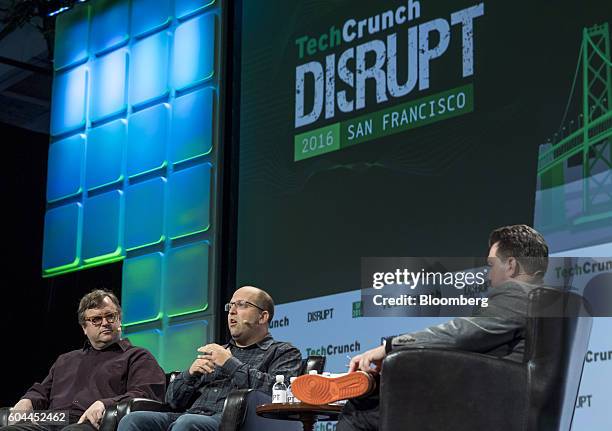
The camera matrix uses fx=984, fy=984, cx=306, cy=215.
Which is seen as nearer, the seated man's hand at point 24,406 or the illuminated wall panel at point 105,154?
the seated man's hand at point 24,406

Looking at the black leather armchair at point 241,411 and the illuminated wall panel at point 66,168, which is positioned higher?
the illuminated wall panel at point 66,168

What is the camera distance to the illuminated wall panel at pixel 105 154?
672 centimetres

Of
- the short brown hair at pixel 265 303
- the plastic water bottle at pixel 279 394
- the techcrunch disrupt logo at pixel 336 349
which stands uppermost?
the short brown hair at pixel 265 303

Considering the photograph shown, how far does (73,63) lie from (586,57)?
13.7ft

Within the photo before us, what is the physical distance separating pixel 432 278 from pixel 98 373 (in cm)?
166

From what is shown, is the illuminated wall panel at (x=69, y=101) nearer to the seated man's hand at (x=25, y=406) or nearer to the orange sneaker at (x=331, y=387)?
the seated man's hand at (x=25, y=406)

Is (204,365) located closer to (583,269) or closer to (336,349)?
(336,349)

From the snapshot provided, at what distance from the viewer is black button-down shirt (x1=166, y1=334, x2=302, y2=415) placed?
3.98 metres

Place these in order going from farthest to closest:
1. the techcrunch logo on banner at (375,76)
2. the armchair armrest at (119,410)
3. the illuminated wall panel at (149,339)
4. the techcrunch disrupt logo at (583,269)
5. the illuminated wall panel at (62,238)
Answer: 1. the illuminated wall panel at (62,238)
2. the illuminated wall panel at (149,339)
3. the techcrunch logo on banner at (375,76)
4. the techcrunch disrupt logo at (583,269)
5. the armchair armrest at (119,410)

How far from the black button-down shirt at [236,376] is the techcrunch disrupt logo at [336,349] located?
965mm

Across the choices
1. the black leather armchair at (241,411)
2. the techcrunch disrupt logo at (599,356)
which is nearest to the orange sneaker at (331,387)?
the black leather armchair at (241,411)

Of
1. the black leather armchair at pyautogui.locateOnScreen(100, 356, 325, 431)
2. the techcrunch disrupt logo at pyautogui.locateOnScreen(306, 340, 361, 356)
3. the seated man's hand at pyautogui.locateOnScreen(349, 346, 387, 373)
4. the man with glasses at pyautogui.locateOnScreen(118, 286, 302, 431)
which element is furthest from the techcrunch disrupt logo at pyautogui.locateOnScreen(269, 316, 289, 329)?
the seated man's hand at pyautogui.locateOnScreen(349, 346, 387, 373)

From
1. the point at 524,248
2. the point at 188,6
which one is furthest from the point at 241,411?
the point at 188,6

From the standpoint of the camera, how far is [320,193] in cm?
560
